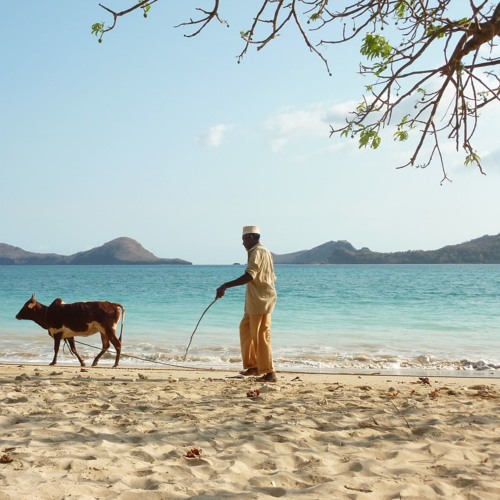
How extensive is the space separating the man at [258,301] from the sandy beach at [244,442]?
708mm

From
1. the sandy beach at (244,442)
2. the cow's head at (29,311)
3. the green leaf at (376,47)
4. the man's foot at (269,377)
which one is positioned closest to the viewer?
the sandy beach at (244,442)

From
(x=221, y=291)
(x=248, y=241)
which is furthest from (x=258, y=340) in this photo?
(x=248, y=241)

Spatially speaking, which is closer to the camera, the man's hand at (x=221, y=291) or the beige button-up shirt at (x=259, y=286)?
the man's hand at (x=221, y=291)

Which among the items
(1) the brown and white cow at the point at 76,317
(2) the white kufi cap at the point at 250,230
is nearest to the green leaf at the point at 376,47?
(2) the white kufi cap at the point at 250,230

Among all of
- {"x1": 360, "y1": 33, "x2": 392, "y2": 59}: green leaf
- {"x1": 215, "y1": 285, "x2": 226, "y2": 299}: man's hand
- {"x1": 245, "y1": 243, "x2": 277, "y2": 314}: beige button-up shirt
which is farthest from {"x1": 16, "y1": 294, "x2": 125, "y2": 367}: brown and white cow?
{"x1": 360, "y1": 33, "x2": 392, "y2": 59}: green leaf

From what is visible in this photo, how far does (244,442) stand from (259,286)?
3.23 m

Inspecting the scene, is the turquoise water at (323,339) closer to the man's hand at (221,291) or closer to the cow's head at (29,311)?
the cow's head at (29,311)

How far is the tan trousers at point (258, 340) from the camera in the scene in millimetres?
7652

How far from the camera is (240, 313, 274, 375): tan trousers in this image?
7652mm

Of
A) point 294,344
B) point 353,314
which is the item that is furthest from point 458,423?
point 353,314

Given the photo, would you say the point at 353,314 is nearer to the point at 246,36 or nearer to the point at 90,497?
the point at 246,36

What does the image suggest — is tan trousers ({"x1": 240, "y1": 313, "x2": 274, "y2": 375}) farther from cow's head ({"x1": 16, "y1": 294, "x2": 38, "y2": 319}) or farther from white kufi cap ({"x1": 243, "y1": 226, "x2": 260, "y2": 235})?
cow's head ({"x1": 16, "y1": 294, "x2": 38, "y2": 319})

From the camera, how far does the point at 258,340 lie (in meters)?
7.66

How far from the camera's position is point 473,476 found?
150 inches
